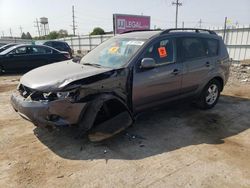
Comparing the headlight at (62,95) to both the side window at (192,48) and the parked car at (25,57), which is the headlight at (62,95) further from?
the parked car at (25,57)

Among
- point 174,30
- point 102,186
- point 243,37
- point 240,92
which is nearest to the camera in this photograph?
point 102,186

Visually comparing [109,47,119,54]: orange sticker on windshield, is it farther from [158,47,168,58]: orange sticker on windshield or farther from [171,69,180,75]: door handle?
[171,69,180,75]: door handle

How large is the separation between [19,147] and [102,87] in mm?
1640

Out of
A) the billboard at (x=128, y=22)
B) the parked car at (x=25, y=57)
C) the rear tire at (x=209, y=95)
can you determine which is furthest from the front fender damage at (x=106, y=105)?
the billboard at (x=128, y=22)

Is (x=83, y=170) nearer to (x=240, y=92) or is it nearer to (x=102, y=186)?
(x=102, y=186)

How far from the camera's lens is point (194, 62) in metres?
4.95

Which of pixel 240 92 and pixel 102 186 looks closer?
pixel 102 186

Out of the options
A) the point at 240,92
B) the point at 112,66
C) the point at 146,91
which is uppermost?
the point at 112,66

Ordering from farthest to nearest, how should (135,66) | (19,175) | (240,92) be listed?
(240,92) < (135,66) < (19,175)

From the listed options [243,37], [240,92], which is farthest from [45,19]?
[240,92]

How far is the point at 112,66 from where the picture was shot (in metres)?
4.05

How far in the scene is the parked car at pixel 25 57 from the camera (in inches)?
420

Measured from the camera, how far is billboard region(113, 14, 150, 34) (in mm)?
20812

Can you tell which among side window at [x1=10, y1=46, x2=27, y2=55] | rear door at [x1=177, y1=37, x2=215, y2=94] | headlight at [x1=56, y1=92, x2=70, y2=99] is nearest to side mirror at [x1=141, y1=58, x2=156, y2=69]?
rear door at [x1=177, y1=37, x2=215, y2=94]
